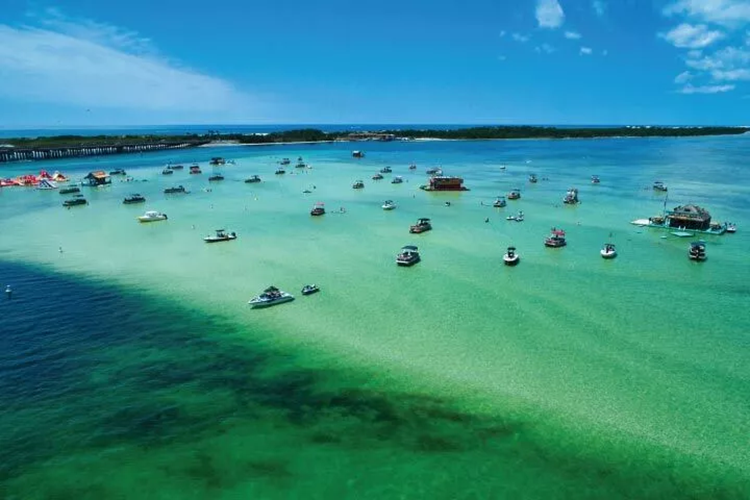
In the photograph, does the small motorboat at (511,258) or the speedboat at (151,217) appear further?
the speedboat at (151,217)

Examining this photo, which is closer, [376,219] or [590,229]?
[590,229]

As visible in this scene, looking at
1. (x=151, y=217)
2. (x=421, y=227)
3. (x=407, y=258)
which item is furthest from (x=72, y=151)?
(x=407, y=258)

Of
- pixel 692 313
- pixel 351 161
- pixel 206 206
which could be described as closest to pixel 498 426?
pixel 692 313

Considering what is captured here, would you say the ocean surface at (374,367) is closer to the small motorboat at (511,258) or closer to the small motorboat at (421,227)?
the small motorboat at (511,258)

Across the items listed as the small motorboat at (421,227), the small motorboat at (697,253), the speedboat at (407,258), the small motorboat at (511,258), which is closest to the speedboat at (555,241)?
the small motorboat at (511,258)

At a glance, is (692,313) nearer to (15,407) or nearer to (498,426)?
(498,426)

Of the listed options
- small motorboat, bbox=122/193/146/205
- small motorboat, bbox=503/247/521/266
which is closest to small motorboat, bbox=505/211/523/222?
small motorboat, bbox=503/247/521/266

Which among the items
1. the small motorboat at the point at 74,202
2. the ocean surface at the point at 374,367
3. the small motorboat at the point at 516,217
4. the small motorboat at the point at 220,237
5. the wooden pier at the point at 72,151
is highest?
the wooden pier at the point at 72,151
